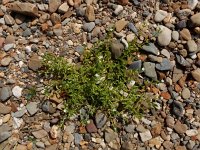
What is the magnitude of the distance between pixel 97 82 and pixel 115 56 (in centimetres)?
33

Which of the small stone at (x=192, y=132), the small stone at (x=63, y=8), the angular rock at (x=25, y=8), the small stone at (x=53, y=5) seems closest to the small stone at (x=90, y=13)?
the small stone at (x=63, y=8)

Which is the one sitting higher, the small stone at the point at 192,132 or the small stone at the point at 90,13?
the small stone at the point at 90,13

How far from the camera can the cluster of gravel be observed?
4.07m

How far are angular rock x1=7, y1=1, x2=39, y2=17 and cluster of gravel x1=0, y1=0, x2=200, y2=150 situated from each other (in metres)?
0.01

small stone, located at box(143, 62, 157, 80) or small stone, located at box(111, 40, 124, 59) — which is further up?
small stone, located at box(111, 40, 124, 59)

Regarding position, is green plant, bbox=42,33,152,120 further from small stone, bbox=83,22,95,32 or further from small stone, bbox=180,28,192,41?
small stone, bbox=180,28,192,41

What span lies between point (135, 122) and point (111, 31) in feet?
3.17

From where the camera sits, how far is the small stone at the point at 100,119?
408 cm

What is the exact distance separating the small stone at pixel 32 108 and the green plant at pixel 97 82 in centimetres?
21

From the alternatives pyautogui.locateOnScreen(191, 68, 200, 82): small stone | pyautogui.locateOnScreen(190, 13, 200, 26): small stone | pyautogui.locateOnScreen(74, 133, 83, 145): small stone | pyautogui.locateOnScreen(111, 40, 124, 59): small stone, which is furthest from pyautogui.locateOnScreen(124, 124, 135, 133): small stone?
pyautogui.locateOnScreen(190, 13, 200, 26): small stone

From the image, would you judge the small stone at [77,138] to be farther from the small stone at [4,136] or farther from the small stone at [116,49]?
the small stone at [116,49]

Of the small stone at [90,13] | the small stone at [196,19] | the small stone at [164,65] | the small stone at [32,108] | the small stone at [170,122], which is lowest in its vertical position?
the small stone at [32,108]

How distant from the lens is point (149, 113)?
4184 millimetres

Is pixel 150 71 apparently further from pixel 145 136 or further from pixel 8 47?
pixel 8 47
